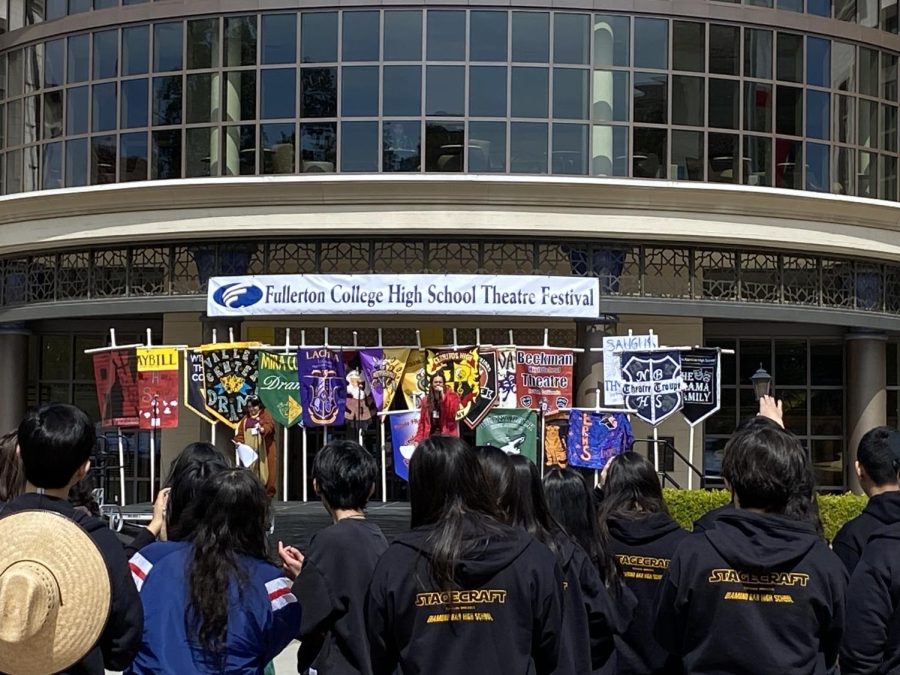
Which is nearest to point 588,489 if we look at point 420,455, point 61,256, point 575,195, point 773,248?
point 420,455

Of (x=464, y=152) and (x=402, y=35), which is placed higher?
(x=402, y=35)

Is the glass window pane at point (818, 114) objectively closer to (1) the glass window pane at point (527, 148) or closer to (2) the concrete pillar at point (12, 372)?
(1) the glass window pane at point (527, 148)

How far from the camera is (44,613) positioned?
397 cm

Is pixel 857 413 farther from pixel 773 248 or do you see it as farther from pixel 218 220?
pixel 218 220

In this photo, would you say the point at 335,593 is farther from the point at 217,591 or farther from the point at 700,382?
the point at 700,382

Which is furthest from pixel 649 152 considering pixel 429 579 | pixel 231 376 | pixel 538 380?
pixel 429 579

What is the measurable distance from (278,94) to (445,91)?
2865 mm

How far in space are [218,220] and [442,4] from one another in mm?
5312

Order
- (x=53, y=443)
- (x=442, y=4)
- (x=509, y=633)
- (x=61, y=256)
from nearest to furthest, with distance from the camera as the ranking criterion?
(x=509, y=633)
(x=53, y=443)
(x=442, y=4)
(x=61, y=256)

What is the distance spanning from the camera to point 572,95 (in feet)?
67.5

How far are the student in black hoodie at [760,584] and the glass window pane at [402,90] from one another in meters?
16.7

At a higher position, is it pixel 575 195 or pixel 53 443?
pixel 575 195

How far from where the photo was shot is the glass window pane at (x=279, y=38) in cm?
2066

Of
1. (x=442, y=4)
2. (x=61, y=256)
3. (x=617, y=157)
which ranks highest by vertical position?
(x=442, y=4)
